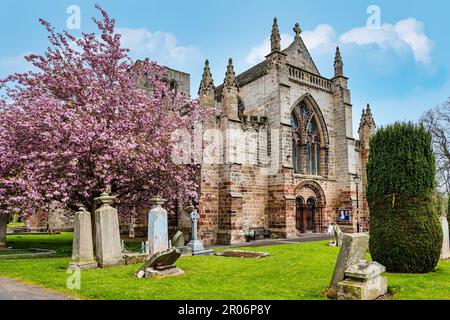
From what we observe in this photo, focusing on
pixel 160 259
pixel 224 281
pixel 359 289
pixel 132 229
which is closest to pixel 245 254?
pixel 224 281

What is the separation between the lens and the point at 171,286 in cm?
716

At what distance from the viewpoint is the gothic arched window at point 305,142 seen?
2347 centimetres

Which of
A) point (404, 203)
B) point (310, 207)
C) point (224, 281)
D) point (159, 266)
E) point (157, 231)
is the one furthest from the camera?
point (310, 207)

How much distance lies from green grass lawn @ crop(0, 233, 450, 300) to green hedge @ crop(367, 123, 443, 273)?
575 millimetres

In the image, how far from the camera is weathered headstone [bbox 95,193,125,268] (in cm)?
952

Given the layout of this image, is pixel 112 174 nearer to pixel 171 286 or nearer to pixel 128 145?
pixel 128 145

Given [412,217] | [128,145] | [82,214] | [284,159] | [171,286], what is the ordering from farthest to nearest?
[284,159]
[128,145]
[82,214]
[412,217]
[171,286]

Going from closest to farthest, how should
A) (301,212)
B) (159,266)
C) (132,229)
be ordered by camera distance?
(159,266), (301,212), (132,229)

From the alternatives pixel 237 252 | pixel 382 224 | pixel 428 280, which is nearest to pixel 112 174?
pixel 237 252

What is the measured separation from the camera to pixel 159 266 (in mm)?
8398

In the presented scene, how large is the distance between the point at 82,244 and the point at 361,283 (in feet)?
24.7

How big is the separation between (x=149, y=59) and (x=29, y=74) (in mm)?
5441

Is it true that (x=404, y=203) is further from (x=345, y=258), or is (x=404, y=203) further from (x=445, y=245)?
(x=445, y=245)

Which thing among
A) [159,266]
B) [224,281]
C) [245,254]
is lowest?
[245,254]
